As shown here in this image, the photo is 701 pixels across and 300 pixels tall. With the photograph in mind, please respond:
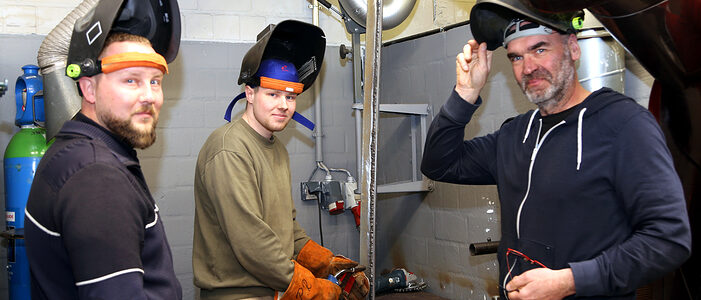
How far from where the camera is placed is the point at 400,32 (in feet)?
12.3

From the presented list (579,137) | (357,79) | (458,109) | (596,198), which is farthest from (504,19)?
(357,79)

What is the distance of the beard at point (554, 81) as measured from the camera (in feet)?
5.28

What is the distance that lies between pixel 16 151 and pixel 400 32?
7.42ft

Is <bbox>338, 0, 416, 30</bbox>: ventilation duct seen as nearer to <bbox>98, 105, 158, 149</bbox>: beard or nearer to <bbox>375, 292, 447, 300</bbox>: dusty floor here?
<bbox>375, 292, 447, 300</bbox>: dusty floor

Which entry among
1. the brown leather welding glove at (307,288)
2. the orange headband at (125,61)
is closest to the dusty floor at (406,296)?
the brown leather welding glove at (307,288)

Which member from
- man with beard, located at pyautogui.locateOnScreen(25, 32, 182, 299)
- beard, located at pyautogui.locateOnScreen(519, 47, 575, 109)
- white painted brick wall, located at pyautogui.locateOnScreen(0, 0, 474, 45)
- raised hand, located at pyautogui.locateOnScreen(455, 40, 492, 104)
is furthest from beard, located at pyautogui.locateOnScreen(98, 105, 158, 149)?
white painted brick wall, located at pyautogui.locateOnScreen(0, 0, 474, 45)

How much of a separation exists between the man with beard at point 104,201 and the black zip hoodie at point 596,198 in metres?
0.95

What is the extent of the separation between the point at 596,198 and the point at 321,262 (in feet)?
4.04

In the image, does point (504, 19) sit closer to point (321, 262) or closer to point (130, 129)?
point (130, 129)

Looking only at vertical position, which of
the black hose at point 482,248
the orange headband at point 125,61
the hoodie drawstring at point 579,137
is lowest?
the black hose at point 482,248

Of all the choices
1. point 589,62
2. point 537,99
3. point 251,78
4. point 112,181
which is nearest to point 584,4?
point 537,99

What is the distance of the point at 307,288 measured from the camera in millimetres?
2096

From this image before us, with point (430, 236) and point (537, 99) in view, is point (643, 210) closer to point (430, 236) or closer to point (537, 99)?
point (537, 99)

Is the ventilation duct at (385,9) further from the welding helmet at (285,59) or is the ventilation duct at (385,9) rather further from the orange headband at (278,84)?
the orange headband at (278,84)
